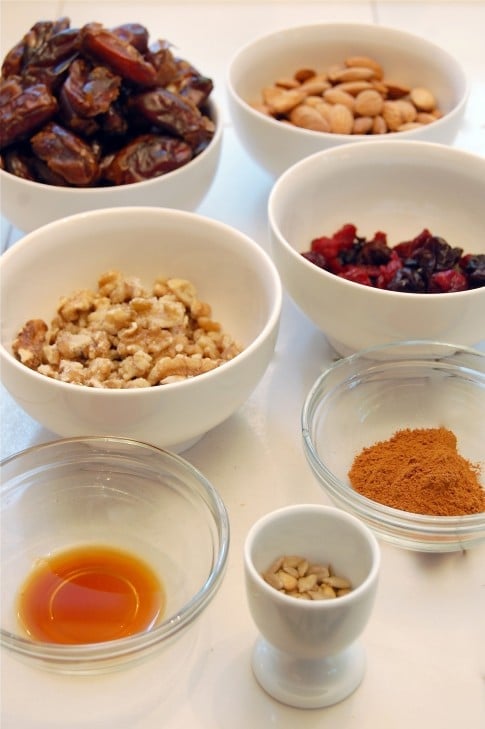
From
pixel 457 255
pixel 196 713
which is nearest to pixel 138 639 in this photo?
pixel 196 713

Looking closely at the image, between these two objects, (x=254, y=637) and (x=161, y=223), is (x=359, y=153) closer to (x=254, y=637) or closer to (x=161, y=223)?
(x=161, y=223)

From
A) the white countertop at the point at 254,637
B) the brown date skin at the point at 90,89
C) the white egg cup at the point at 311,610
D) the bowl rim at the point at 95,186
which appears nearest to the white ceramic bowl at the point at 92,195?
the bowl rim at the point at 95,186

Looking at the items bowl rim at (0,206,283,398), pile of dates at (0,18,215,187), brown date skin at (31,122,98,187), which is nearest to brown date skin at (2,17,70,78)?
pile of dates at (0,18,215,187)

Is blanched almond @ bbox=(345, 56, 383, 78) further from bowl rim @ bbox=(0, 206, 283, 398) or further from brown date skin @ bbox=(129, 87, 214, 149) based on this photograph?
bowl rim @ bbox=(0, 206, 283, 398)

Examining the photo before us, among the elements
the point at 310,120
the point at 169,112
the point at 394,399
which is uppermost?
the point at 169,112

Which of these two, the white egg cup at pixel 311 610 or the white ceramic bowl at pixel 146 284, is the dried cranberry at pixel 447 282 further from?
the white egg cup at pixel 311 610

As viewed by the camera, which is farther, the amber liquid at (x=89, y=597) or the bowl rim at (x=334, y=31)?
the bowl rim at (x=334, y=31)

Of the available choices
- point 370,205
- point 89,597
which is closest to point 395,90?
point 370,205
